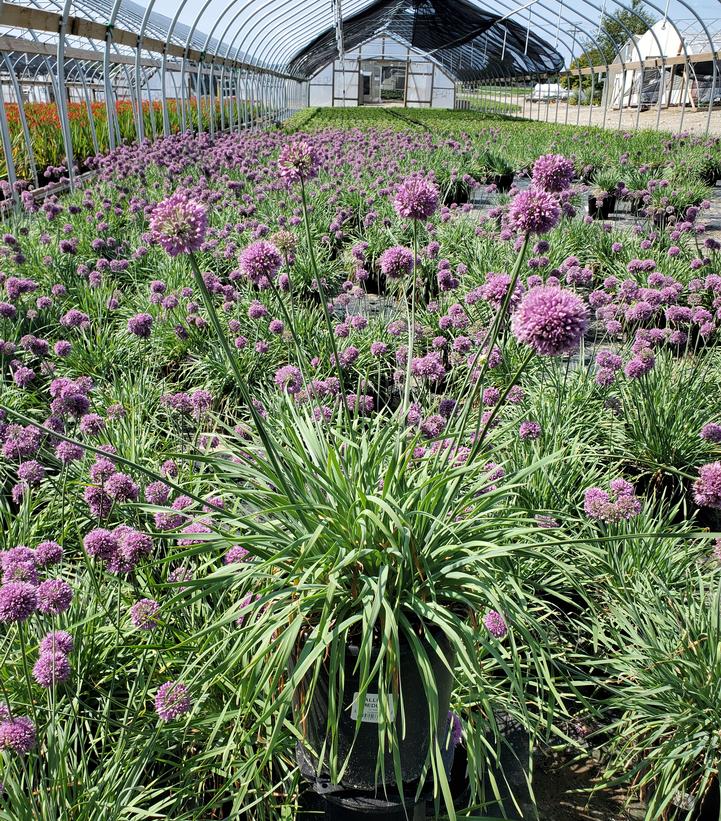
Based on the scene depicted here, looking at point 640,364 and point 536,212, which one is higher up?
point 536,212

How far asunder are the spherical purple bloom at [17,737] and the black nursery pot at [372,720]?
0.62m

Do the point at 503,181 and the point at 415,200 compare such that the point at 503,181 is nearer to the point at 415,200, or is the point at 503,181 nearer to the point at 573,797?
the point at 415,200

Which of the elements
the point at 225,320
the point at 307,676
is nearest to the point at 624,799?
the point at 307,676

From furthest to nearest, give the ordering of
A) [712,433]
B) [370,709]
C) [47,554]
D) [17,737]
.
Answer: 1. [712,433]
2. [47,554]
3. [370,709]
4. [17,737]

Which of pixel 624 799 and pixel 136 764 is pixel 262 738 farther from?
pixel 624 799

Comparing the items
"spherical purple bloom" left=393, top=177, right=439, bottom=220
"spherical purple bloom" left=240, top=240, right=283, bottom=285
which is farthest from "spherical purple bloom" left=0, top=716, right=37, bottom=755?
"spherical purple bloom" left=393, top=177, right=439, bottom=220

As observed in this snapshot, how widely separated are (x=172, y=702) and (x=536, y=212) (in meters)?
1.44

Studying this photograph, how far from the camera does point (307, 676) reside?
66.5 inches

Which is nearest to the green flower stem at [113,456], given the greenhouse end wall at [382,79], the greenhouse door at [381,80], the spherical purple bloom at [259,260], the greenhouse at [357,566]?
the greenhouse at [357,566]

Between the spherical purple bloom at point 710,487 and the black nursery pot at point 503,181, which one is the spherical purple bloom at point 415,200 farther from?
the black nursery pot at point 503,181

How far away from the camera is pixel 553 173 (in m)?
1.53

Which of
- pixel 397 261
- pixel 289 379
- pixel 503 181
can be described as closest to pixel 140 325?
pixel 289 379

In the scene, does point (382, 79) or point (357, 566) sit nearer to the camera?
point (357, 566)

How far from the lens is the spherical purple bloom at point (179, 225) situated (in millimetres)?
1408
